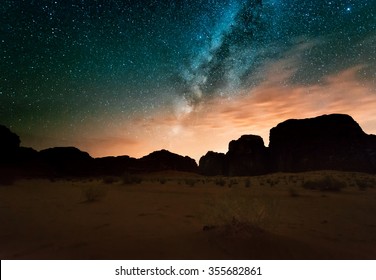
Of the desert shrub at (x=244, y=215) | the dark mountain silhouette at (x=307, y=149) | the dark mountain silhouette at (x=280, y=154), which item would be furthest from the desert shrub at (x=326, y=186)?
the dark mountain silhouette at (x=307, y=149)

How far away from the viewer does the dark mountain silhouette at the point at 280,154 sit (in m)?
58.2

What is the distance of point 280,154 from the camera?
72750mm

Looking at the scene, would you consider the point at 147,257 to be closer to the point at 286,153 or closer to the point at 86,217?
the point at 86,217

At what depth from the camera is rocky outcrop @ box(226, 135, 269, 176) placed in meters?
75.1

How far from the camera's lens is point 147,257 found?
436cm

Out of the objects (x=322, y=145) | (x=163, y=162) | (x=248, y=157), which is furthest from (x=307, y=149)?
(x=163, y=162)

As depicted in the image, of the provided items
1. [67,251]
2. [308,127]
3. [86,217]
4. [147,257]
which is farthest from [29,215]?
[308,127]

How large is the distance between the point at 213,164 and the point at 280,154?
2687 cm

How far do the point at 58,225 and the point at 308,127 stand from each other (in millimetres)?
73950

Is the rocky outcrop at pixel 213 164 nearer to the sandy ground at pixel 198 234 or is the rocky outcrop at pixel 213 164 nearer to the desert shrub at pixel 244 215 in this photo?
the sandy ground at pixel 198 234

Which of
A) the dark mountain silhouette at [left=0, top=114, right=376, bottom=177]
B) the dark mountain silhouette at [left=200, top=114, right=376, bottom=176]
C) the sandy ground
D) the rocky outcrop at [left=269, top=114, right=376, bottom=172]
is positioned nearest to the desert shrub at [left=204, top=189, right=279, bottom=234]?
the sandy ground

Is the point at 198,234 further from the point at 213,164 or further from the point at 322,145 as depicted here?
the point at 213,164
